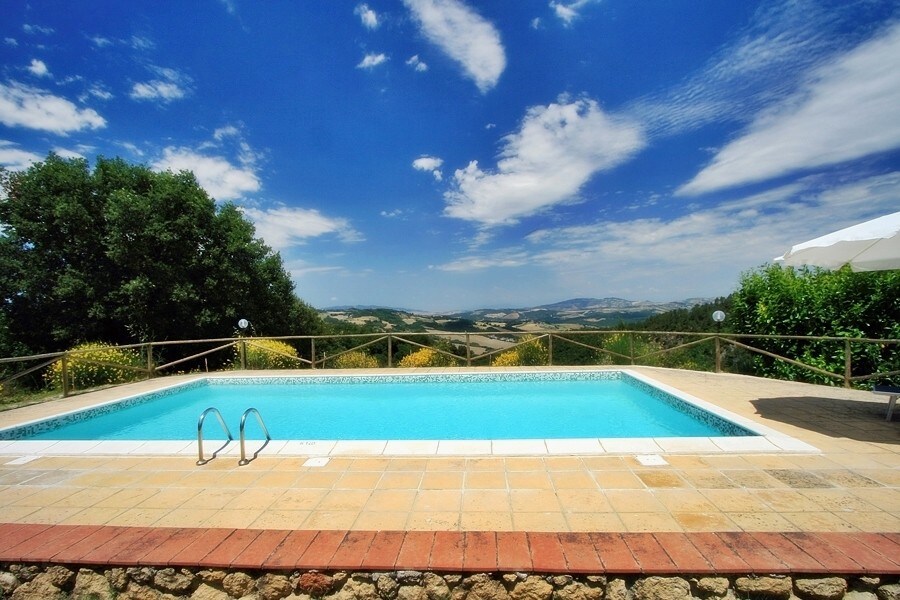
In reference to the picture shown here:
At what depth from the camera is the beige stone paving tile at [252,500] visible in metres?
2.81

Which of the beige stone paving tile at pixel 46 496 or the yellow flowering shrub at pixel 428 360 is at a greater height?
the yellow flowering shrub at pixel 428 360

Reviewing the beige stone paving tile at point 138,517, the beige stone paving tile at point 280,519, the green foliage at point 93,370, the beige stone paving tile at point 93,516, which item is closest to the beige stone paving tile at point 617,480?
the beige stone paving tile at point 280,519

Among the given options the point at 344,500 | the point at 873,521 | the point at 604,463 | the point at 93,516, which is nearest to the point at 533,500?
the point at 604,463

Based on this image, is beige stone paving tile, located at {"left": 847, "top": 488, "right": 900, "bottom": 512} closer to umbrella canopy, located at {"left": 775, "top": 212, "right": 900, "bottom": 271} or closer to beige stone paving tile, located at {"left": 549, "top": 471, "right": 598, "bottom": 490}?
beige stone paving tile, located at {"left": 549, "top": 471, "right": 598, "bottom": 490}

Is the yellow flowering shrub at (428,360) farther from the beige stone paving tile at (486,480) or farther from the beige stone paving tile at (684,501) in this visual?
the beige stone paving tile at (684,501)

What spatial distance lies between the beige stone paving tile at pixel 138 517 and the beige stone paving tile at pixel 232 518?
37 centimetres

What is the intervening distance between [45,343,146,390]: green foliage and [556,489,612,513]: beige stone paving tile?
29.4ft

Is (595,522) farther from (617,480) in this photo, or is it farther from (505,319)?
(505,319)

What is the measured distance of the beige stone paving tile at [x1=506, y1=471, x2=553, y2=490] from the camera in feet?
9.87

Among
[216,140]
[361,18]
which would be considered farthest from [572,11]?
[216,140]

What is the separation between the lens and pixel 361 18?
896cm

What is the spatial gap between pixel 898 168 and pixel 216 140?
19420 mm

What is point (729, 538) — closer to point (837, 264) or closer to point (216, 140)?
point (837, 264)

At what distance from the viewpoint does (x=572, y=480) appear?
10.2 ft
